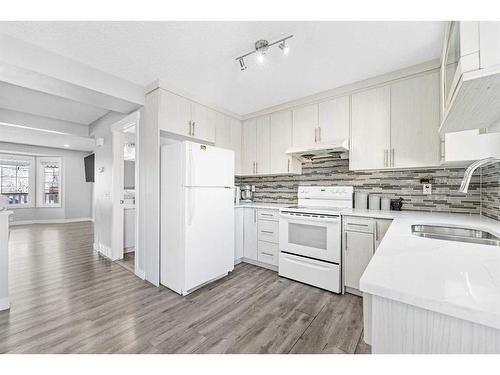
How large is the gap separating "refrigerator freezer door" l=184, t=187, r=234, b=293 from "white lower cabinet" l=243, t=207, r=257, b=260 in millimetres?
399

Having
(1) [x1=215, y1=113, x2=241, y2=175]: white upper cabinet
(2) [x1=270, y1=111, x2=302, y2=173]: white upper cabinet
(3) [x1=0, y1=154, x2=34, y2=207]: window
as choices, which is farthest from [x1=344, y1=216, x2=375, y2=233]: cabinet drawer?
(3) [x1=0, y1=154, x2=34, y2=207]: window

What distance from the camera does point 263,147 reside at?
11.5 ft

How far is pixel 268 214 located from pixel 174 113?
1762 mm

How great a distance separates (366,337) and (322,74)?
8.01 ft

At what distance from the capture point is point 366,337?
2.63 ft

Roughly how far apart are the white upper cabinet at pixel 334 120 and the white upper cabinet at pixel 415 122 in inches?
19.0

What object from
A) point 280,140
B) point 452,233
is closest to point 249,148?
point 280,140

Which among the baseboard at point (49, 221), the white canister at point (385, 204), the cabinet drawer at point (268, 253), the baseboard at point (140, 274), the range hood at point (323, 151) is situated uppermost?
the range hood at point (323, 151)

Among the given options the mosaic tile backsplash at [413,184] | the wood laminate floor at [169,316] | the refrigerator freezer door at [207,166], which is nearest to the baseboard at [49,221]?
the wood laminate floor at [169,316]

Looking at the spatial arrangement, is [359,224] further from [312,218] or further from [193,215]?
[193,215]

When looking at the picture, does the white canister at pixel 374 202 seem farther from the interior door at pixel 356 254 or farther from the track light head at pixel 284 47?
the track light head at pixel 284 47

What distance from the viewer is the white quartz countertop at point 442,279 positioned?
508 millimetres
